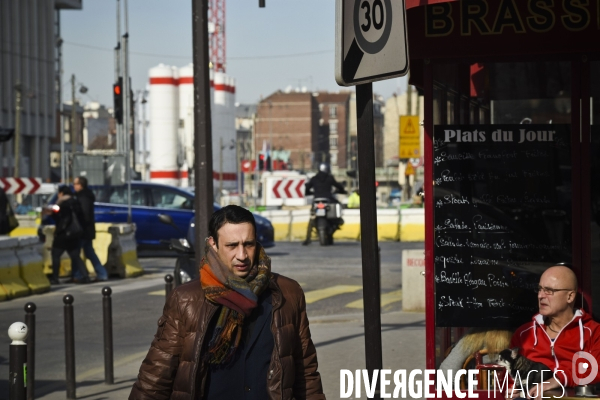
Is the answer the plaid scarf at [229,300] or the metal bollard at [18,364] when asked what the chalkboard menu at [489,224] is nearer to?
the metal bollard at [18,364]

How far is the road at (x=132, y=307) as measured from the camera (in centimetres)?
1027

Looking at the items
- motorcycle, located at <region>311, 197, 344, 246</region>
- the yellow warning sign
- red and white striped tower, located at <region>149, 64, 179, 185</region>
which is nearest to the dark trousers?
motorcycle, located at <region>311, 197, 344, 246</region>

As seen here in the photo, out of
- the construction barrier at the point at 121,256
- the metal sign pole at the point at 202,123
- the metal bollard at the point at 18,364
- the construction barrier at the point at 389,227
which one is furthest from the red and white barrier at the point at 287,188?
the metal bollard at the point at 18,364

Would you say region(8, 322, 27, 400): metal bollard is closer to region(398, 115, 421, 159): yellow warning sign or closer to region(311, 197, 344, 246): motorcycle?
region(311, 197, 344, 246): motorcycle

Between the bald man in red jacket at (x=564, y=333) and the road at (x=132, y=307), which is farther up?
the bald man in red jacket at (x=564, y=333)

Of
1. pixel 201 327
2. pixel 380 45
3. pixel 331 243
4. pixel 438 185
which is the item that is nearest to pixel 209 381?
pixel 201 327

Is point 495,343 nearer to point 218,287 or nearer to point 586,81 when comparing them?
point 586,81

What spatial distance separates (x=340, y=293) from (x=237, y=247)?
11.9 m

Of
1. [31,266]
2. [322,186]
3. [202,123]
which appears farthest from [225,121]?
[202,123]

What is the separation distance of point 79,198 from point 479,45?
41.3 feet

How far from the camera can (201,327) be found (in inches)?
160

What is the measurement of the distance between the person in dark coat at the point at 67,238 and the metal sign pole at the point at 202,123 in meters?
8.76

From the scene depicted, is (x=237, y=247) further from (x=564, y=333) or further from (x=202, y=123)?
(x=202, y=123)

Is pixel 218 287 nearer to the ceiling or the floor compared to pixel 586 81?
nearer to the floor
